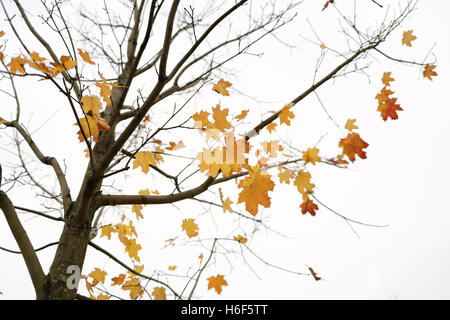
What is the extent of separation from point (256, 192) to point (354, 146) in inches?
22.9

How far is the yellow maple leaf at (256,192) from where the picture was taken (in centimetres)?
137

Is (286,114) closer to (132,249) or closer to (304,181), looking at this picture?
(304,181)

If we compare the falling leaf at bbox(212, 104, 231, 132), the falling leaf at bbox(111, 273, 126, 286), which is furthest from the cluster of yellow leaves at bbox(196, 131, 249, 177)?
the falling leaf at bbox(111, 273, 126, 286)

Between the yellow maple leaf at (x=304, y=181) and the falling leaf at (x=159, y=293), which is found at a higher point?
the yellow maple leaf at (x=304, y=181)

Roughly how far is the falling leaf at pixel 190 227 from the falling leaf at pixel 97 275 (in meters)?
0.67

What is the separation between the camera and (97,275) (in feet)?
7.22

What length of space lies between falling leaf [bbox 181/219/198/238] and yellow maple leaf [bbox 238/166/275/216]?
0.98 meters

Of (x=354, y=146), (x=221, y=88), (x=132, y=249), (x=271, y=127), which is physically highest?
(x=221, y=88)

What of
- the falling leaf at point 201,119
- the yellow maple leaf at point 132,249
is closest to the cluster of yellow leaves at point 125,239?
the yellow maple leaf at point 132,249

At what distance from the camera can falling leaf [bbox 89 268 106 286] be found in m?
2.18

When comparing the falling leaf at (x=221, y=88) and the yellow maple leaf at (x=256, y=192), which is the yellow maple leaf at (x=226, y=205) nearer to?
the yellow maple leaf at (x=256, y=192)

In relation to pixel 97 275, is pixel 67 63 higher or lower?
higher

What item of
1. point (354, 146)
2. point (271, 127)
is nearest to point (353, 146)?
point (354, 146)
